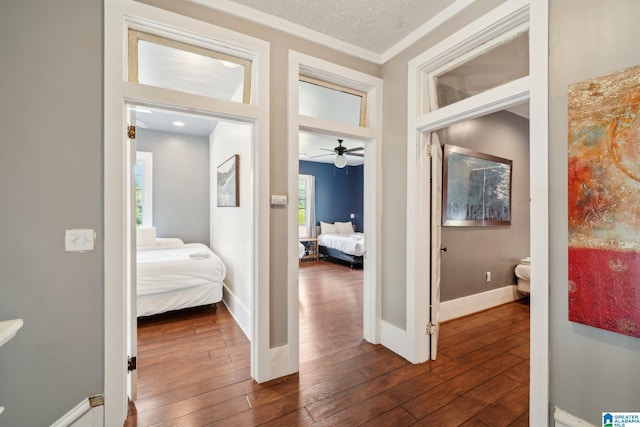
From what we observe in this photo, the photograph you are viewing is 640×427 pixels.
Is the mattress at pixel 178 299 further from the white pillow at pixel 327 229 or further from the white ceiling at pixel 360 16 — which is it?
the white pillow at pixel 327 229

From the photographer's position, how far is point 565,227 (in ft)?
4.42

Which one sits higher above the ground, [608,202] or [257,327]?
[608,202]

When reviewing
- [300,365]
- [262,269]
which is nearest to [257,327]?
[262,269]

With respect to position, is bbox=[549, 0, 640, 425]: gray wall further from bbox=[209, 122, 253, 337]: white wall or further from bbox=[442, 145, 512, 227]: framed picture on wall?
bbox=[209, 122, 253, 337]: white wall

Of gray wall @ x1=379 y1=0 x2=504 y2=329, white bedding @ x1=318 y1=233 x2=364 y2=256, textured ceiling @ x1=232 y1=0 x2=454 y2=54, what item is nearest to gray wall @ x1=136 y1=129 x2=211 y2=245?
white bedding @ x1=318 y1=233 x2=364 y2=256

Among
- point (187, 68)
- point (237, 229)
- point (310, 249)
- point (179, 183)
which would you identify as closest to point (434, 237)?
point (237, 229)

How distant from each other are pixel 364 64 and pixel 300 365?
276 cm

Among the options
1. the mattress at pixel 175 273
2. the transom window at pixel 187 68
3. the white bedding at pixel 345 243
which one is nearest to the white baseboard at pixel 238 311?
the mattress at pixel 175 273

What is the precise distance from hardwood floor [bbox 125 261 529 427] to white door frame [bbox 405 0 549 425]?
0.33m

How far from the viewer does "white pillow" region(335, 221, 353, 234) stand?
780 cm

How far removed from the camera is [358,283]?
487cm

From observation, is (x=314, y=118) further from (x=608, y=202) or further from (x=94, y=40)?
(x=608, y=202)

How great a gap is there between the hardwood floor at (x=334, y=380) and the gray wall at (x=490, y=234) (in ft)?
1.65

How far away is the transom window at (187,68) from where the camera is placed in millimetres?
1710
